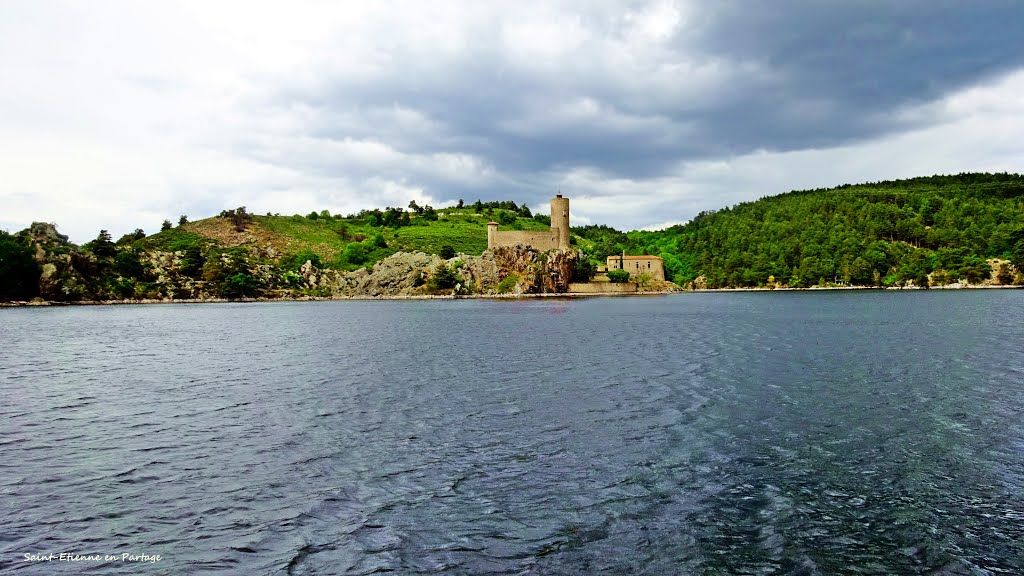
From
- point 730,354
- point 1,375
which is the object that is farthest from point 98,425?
point 730,354

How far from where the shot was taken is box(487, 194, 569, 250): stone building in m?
148

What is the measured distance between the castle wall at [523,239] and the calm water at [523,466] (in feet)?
377

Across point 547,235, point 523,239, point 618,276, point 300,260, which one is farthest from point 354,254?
point 618,276

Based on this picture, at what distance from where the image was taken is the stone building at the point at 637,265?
581 feet

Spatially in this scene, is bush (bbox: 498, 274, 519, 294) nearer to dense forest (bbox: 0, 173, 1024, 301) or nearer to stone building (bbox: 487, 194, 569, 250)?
stone building (bbox: 487, 194, 569, 250)

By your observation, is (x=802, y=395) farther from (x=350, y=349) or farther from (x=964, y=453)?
(x=350, y=349)

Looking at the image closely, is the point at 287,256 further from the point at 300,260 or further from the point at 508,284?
the point at 508,284

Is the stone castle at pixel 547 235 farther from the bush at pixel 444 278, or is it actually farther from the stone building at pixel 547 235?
the bush at pixel 444 278

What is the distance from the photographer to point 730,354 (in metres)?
36.7

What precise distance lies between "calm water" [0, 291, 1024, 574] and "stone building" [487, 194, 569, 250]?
11518 cm

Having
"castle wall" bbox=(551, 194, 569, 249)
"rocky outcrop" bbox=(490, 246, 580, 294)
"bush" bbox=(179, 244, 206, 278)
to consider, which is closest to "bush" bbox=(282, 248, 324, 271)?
"bush" bbox=(179, 244, 206, 278)

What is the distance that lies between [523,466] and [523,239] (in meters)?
136

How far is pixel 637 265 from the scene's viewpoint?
178 m

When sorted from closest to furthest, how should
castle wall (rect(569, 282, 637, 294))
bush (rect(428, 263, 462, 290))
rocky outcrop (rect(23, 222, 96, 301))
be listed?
rocky outcrop (rect(23, 222, 96, 301)), bush (rect(428, 263, 462, 290)), castle wall (rect(569, 282, 637, 294))
